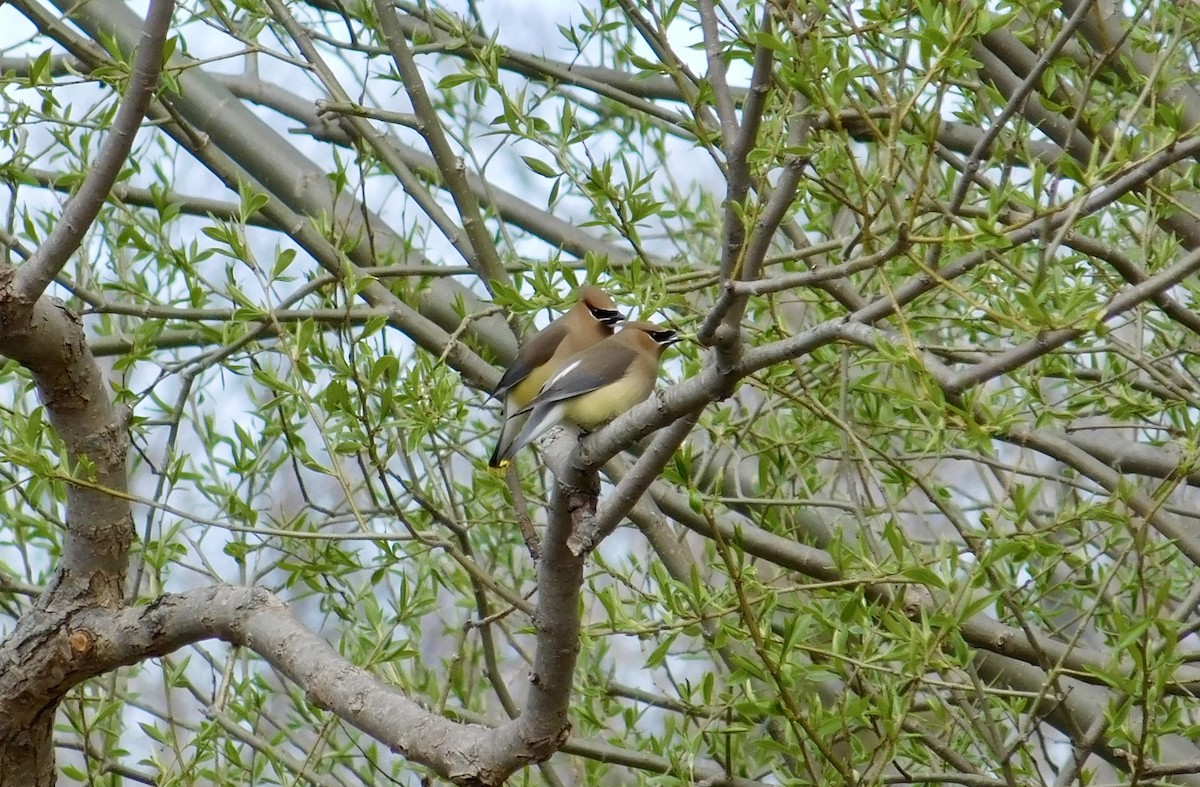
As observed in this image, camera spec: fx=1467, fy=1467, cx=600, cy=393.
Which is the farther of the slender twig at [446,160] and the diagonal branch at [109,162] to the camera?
the slender twig at [446,160]

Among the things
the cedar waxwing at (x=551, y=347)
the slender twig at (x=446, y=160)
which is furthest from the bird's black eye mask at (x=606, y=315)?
the slender twig at (x=446, y=160)

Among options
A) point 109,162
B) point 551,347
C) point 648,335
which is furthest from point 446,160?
point 109,162

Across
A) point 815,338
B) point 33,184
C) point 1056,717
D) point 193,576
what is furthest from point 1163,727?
point 193,576

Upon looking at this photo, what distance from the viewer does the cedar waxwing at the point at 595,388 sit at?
11.5 ft

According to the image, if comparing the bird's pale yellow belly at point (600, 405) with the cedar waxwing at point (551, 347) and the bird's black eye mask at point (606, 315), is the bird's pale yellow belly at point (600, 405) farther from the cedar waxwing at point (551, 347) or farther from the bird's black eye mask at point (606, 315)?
the bird's black eye mask at point (606, 315)

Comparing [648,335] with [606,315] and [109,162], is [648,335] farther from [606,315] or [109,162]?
[109,162]

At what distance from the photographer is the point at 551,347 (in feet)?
14.1

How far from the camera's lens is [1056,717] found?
4328 millimetres

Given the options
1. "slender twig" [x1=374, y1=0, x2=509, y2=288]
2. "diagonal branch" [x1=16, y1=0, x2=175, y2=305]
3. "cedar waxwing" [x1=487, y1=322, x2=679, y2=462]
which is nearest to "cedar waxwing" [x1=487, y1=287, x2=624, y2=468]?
"slender twig" [x1=374, y1=0, x2=509, y2=288]

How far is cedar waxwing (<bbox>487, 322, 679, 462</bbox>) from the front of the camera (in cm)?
352

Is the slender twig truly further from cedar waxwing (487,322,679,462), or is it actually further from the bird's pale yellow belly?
the bird's pale yellow belly

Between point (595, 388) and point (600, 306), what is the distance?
0.74 m

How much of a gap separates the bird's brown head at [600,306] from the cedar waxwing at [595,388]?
18cm

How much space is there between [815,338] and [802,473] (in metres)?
2.50
